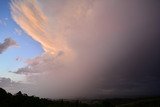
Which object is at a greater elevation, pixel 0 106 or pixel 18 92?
pixel 18 92

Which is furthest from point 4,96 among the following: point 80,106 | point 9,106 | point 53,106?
point 80,106

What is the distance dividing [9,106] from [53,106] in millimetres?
28122

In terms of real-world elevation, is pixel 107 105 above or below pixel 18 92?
below

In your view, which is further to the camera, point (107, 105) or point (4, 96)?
point (107, 105)

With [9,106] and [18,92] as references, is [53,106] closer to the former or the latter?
[9,106]

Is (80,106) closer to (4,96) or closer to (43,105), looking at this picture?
(43,105)

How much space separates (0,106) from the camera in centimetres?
13325

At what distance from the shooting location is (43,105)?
527 ft

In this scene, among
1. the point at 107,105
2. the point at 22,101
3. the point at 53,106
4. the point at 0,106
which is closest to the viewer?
the point at 0,106

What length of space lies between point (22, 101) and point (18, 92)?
1288 inches

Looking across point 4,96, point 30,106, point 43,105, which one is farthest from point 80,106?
point 4,96

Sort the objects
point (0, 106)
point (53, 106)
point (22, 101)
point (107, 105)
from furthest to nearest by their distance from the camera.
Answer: point (107, 105) < point (22, 101) < point (53, 106) < point (0, 106)

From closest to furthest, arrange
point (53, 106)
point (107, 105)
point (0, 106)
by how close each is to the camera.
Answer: point (0, 106), point (53, 106), point (107, 105)

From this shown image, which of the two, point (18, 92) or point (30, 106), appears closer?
point (30, 106)
